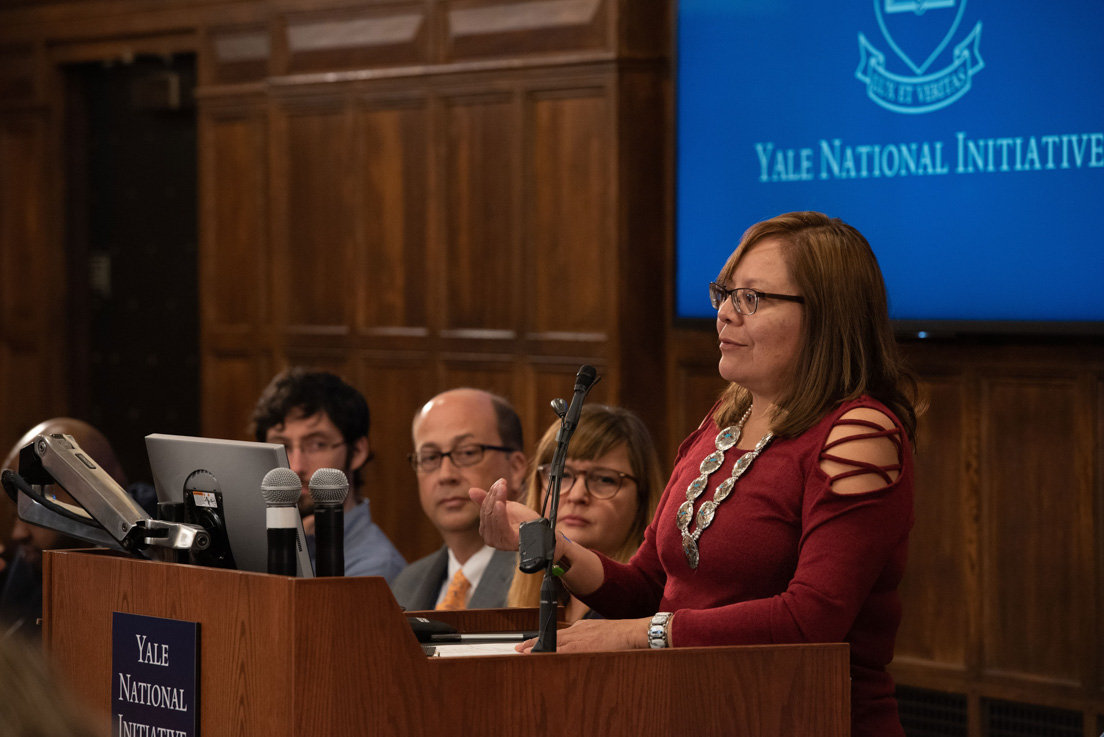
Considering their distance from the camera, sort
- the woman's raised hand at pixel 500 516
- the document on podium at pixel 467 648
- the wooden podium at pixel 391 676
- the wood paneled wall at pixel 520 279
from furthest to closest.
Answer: the wood paneled wall at pixel 520 279 < the woman's raised hand at pixel 500 516 < the document on podium at pixel 467 648 < the wooden podium at pixel 391 676

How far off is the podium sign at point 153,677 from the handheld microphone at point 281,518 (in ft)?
0.48

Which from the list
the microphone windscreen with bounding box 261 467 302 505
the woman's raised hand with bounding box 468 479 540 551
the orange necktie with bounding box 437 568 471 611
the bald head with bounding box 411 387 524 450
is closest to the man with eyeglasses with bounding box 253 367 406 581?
the bald head with bounding box 411 387 524 450

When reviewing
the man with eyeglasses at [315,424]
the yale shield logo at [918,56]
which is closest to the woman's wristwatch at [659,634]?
the man with eyeglasses at [315,424]

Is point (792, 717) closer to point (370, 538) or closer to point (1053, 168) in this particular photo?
point (370, 538)

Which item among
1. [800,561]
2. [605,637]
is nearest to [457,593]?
[605,637]

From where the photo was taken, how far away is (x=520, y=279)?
5.91 m

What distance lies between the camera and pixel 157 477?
2008mm

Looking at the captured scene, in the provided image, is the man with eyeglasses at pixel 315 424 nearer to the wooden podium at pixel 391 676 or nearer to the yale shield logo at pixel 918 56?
the wooden podium at pixel 391 676

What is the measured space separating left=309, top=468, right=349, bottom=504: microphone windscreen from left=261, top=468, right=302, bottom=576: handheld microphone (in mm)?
39

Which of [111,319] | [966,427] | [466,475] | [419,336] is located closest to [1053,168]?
[966,427]

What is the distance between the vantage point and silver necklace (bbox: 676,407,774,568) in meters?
1.97

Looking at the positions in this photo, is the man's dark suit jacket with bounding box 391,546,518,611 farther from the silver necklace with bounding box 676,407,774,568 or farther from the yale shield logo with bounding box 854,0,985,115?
the yale shield logo with bounding box 854,0,985,115

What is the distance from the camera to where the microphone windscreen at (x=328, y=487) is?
5.82ft

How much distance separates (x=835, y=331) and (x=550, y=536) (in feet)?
1.63
